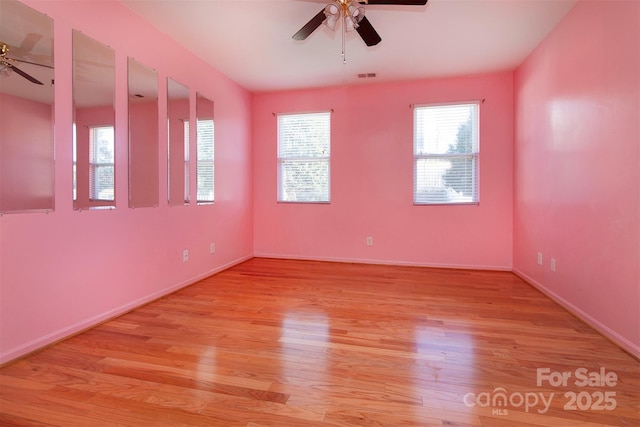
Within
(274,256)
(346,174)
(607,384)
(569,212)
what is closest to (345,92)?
(346,174)

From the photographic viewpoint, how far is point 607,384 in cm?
154

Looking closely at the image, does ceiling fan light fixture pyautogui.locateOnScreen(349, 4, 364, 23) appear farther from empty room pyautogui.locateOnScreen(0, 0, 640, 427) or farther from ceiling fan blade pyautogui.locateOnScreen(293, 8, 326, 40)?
ceiling fan blade pyautogui.locateOnScreen(293, 8, 326, 40)

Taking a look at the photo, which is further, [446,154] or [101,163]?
[446,154]

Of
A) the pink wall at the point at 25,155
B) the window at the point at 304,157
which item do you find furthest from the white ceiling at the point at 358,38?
the pink wall at the point at 25,155

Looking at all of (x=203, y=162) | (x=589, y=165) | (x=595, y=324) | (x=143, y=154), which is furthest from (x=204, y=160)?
(x=595, y=324)

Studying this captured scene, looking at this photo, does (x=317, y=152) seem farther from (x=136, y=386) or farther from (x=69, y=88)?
(x=136, y=386)

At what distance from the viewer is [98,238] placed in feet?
7.55

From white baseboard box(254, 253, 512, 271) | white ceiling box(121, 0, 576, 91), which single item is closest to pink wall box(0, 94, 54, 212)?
white ceiling box(121, 0, 576, 91)

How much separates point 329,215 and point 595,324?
312cm

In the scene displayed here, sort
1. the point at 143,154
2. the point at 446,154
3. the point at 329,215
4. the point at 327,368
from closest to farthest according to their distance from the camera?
the point at 327,368
the point at 143,154
the point at 446,154
the point at 329,215

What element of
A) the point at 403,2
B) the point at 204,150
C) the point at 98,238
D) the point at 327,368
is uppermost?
the point at 403,2

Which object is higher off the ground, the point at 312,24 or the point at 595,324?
the point at 312,24

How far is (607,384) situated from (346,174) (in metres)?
3.43

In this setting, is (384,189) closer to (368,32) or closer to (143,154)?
(368,32)
